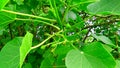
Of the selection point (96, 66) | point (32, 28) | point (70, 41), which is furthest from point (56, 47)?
point (32, 28)

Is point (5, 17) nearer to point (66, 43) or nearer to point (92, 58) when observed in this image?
point (66, 43)

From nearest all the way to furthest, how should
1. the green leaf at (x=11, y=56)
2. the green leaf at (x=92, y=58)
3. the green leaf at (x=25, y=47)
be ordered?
the green leaf at (x=25, y=47) < the green leaf at (x=92, y=58) < the green leaf at (x=11, y=56)

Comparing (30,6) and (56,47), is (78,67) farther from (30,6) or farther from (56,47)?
(30,6)

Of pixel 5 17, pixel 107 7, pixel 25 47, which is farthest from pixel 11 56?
pixel 107 7

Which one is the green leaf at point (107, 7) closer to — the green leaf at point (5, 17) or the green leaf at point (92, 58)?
the green leaf at point (92, 58)

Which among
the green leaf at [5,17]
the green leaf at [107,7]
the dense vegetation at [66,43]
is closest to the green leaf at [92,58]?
the dense vegetation at [66,43]

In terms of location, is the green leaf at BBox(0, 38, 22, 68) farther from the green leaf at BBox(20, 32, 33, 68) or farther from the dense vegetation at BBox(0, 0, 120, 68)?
the green leaf at BBox(20, 32, 33, 68)

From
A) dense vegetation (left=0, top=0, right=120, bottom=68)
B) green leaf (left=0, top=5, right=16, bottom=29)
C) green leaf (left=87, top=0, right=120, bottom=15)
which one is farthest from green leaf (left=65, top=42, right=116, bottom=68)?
green leaf (left=0, top=5, right=16, bottom=29)
